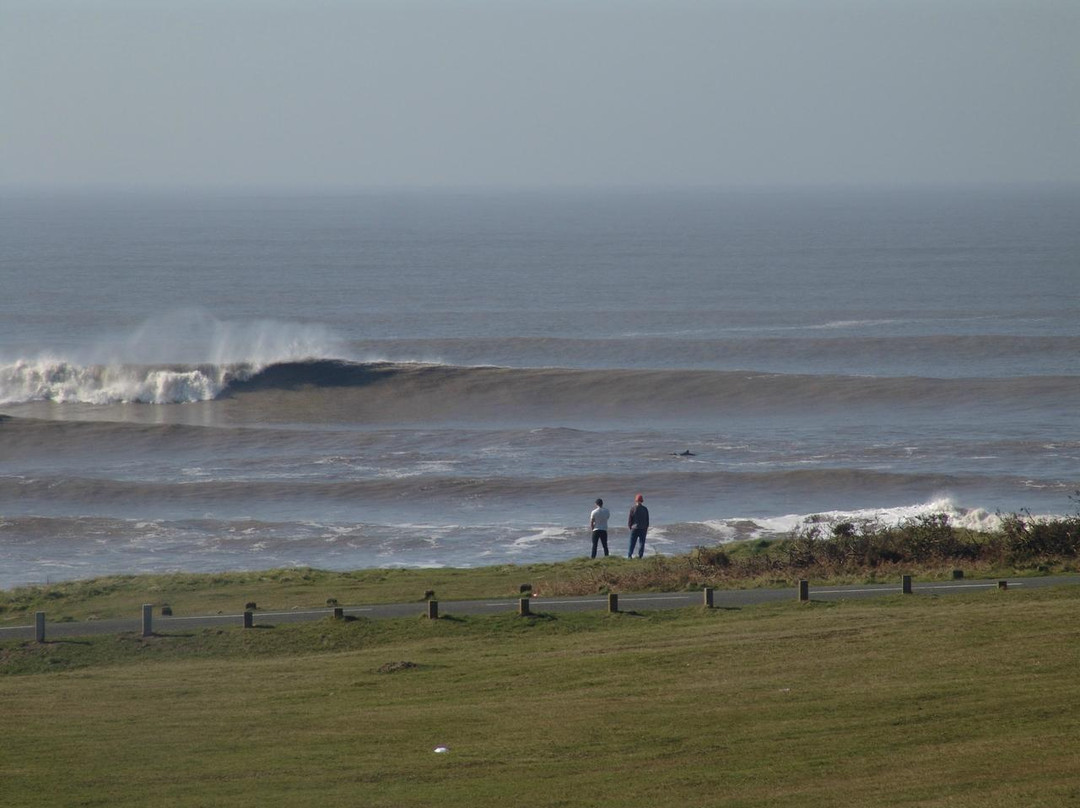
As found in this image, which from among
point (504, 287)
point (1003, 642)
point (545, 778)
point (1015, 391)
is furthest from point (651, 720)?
point (504, 287)

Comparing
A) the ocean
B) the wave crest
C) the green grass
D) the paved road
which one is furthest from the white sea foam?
the green grass

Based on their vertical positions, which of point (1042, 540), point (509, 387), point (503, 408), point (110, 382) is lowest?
point (1042, 540)

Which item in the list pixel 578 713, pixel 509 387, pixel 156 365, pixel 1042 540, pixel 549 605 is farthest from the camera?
pixel 156 365

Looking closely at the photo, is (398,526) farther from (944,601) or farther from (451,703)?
(451,703)

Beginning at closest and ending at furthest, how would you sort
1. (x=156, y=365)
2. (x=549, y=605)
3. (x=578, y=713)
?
(x=578, y=713) → (x=549, y=605) → (x=156, y=365)

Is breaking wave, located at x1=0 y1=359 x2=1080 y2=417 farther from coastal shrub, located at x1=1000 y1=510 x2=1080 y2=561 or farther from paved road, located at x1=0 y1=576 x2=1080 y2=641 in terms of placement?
paved road, located at x1=0 y1=576 x2=1080 y2=641

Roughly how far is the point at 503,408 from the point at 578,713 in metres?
36.2

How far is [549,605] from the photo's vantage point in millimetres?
17250

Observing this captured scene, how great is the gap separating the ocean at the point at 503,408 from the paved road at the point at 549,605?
7.31 m

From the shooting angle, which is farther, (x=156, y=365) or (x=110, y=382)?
(x=156, y=365)

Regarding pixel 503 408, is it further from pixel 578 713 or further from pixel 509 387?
pixel 578 713

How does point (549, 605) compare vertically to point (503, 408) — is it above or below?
below

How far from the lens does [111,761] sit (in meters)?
10.4

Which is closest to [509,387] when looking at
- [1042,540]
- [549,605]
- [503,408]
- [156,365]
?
[503,408]
